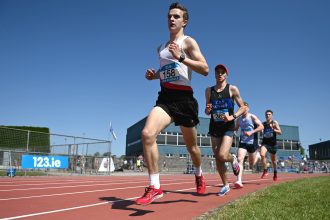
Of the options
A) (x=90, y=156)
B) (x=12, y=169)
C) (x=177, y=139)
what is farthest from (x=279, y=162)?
(x=12, y=169)

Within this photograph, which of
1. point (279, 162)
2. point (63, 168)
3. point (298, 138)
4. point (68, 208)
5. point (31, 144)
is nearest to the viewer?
point (68, 208)

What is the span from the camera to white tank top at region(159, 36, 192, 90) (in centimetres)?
466

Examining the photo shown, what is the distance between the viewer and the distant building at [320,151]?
73.2 metres

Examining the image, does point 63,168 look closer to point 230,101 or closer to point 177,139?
point 230,101

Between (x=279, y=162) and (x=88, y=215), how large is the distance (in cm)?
3700

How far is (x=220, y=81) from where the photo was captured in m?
6.59

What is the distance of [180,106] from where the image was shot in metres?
4.58

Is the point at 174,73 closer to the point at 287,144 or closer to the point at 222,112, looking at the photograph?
the point at 222,112

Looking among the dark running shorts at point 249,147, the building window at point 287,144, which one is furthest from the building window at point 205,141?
the dark running shorts at point 249,147

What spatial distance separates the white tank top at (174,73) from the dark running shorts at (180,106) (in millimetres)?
118

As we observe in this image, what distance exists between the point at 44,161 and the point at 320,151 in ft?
246

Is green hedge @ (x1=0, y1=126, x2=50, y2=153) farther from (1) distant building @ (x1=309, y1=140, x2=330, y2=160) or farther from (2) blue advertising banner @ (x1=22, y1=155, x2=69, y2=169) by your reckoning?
(1) distant building @ (x1=309, y1=140, x2=330, y2=160)

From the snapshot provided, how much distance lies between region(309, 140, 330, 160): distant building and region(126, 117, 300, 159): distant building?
1513cm

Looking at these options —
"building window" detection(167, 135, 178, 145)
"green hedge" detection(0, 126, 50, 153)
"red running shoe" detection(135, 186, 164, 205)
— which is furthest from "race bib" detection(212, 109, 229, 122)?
"building window" detection(167, 135, 178, 145)
